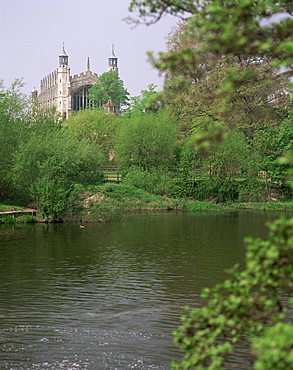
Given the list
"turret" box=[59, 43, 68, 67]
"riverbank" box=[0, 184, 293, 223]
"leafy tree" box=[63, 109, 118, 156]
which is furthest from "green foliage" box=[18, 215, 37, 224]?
"turret" box=[59, 43, 68, 67]

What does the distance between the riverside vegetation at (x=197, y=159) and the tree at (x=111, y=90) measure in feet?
164

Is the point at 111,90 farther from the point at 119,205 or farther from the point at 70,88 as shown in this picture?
the point at 119,205

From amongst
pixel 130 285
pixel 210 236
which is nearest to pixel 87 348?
pixel 130 285

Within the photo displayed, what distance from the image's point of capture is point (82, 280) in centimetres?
1825

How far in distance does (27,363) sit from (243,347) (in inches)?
173

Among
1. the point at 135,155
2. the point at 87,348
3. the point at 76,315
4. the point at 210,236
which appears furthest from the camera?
the point at 135,155

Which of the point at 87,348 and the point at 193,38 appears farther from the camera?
the point at 87,348

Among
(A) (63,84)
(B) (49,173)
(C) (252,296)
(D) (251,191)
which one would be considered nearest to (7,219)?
(B) (49,173)

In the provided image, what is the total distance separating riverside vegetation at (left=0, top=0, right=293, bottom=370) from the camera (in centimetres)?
460

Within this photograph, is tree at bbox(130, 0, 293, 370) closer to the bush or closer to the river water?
the river water

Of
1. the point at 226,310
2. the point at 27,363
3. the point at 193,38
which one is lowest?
Answer: the point at 27,363

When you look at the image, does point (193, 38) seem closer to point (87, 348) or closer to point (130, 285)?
point (87, 348)

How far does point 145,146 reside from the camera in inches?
1966

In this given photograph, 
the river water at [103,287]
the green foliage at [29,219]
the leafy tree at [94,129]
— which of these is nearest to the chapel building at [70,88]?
the leafy tree at [94,129]
